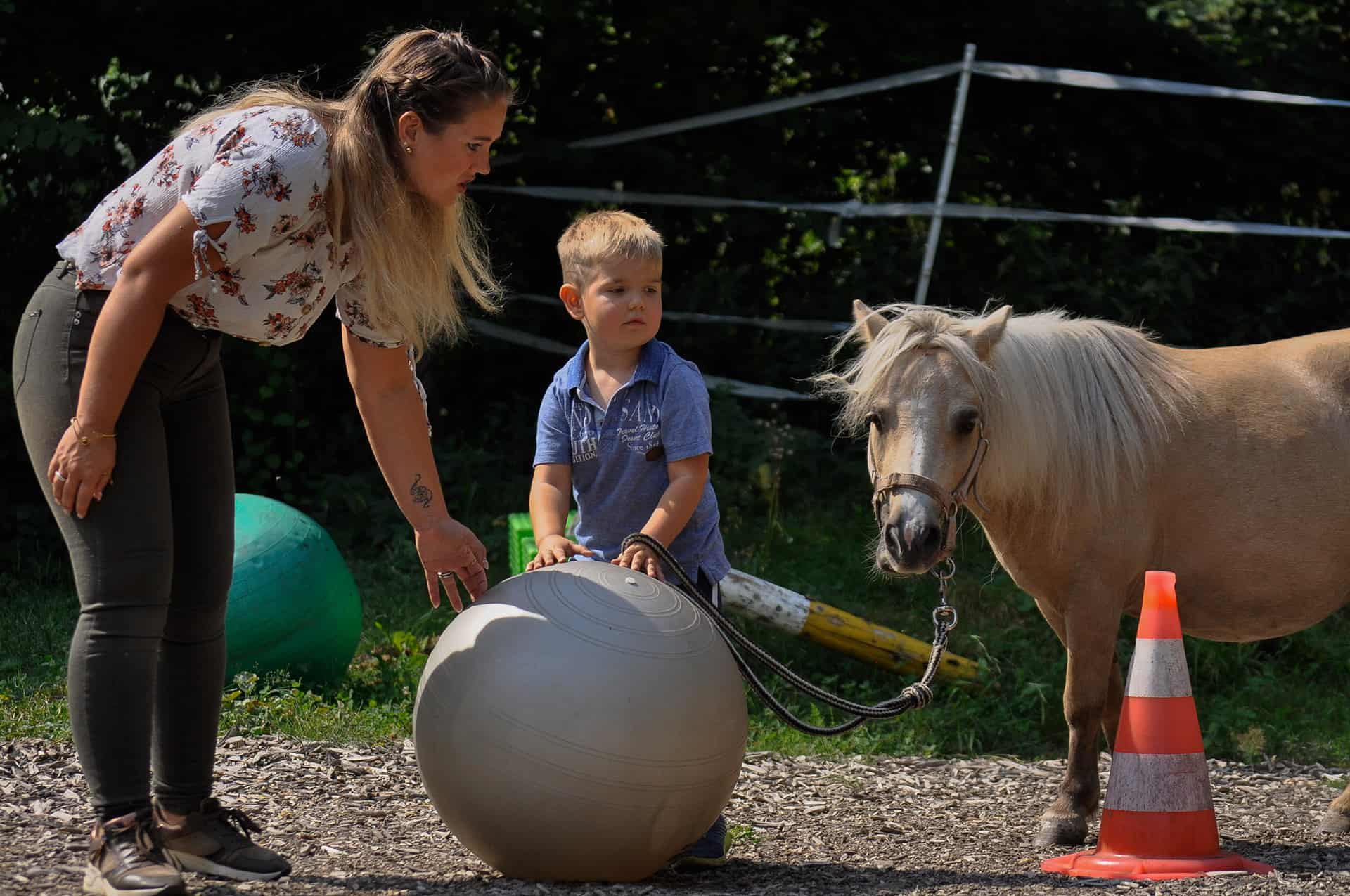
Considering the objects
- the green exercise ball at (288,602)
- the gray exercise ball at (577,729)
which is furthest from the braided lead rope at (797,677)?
the green exercise ball at (288,602)

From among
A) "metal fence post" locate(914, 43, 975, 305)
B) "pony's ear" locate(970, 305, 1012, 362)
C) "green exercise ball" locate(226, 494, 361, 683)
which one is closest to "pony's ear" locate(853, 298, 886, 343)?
"pony's ear" locate(970, 305, 1012, 362)

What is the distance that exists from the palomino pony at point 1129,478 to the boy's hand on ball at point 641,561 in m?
0.62

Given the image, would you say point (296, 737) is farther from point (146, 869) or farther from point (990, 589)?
point (990, 589)

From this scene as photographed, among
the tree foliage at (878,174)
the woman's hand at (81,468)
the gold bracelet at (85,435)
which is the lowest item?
the woman's hand at (81,468)

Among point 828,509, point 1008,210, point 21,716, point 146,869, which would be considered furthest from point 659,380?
point 1008,210

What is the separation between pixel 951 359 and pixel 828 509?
4.00m

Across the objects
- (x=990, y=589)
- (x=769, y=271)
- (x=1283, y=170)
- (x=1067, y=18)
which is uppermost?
(x=1067, y=18)

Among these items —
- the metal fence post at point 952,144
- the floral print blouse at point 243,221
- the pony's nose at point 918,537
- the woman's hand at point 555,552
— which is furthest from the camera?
→ the metal fence post at point 952,144

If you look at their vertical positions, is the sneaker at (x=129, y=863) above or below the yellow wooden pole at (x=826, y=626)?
below

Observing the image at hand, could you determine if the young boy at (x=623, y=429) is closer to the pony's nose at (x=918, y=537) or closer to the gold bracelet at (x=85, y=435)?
the pony's nose at (x=918, y=537)

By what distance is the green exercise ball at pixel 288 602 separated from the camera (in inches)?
193

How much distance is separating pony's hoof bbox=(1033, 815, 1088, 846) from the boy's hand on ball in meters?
1.32

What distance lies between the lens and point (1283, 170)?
8.18 metres

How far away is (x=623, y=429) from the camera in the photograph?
11.5 ft
